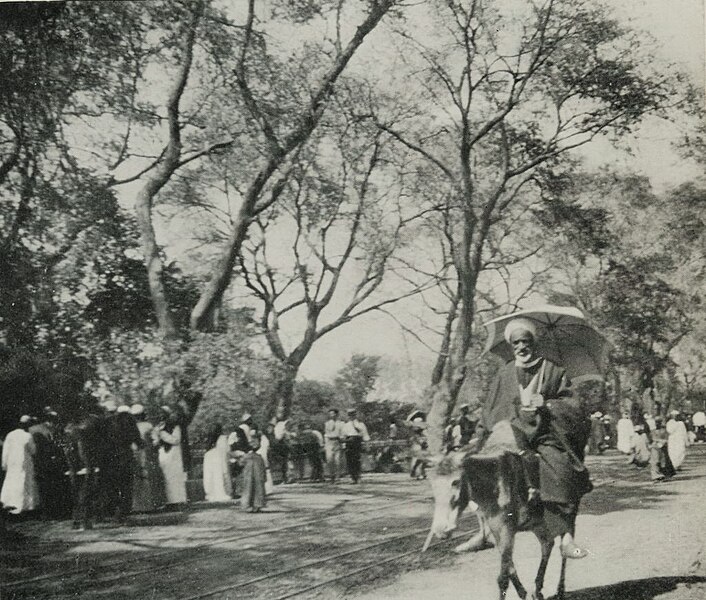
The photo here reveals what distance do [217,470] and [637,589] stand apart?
10.5 feet

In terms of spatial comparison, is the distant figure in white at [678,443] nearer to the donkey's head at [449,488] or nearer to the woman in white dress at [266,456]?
the donkey's head at [449,488]

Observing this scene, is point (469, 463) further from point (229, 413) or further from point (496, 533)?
point (229, 413)

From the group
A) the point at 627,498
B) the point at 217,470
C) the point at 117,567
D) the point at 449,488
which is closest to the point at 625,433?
the point at 627,498

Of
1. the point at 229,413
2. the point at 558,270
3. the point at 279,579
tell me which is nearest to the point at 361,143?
the point at 558,270

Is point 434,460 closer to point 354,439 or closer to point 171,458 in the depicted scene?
point 354,439

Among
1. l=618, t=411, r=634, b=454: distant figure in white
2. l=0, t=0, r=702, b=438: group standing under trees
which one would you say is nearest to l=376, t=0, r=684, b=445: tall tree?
l=0, t=0, r=702, b=438: group standing under trees

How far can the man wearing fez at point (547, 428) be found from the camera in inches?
172

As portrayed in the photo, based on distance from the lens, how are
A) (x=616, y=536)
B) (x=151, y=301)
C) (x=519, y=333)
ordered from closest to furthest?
(x=519, y=333) → (x=616, y=536) → (x=151, y=301)

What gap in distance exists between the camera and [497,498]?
4246mm

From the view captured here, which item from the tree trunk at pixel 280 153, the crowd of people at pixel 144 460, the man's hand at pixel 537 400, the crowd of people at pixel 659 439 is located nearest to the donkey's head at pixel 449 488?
the man's hand at pixel 537 400

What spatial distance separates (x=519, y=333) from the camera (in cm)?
455

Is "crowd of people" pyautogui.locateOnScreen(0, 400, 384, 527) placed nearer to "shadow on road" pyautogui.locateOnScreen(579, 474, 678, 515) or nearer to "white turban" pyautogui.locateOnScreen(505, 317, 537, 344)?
"white turban" pyautogui.locateOnScreen(505, 317, 537, 344)

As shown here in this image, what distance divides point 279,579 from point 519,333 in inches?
84.6

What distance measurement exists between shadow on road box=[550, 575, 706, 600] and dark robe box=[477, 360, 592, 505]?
578 millimetres
